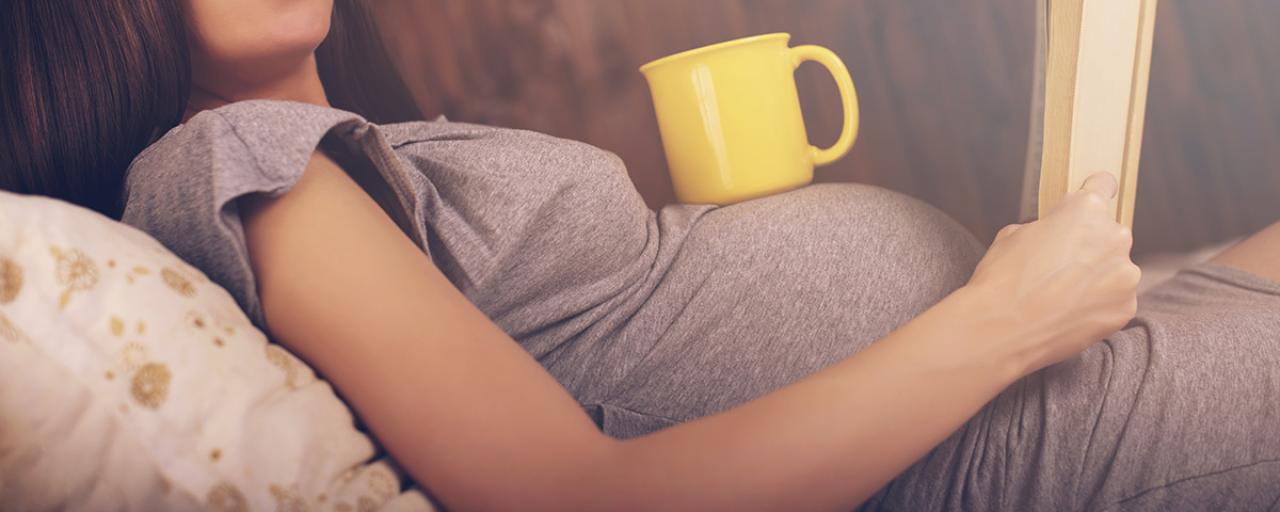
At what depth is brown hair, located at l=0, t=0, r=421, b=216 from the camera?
750mm

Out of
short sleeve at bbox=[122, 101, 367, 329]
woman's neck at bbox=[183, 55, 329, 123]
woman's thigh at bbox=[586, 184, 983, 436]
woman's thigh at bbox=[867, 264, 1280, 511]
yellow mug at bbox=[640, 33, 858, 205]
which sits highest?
woman's neck at bbox=[183, 55, 329, 123]

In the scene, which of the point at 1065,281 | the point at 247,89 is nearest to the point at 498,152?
→ the point at 247,89

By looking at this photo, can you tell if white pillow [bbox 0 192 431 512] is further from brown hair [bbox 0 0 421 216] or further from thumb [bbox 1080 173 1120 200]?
thumb [bbox 1080 173 1120 200]

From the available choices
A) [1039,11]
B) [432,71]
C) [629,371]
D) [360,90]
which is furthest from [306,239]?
[432,71]

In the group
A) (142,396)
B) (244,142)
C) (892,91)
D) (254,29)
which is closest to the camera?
(142,396)

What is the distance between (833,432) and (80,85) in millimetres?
622

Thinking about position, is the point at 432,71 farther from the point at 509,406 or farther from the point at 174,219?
the point at 509,406

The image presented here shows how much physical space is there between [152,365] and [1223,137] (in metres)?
1.35

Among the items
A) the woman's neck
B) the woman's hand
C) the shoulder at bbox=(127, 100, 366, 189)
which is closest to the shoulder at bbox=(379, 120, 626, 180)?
the shoulder at bbox=(127, 100, 366, 189)

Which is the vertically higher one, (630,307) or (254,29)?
(254,29)

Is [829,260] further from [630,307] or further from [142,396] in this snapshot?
[142,396]

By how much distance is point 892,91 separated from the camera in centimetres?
135

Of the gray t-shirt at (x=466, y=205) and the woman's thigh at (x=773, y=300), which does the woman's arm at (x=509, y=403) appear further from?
the woman's thigh at (x=773, y=300)

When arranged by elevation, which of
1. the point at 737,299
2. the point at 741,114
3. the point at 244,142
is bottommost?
the point at 737,299
